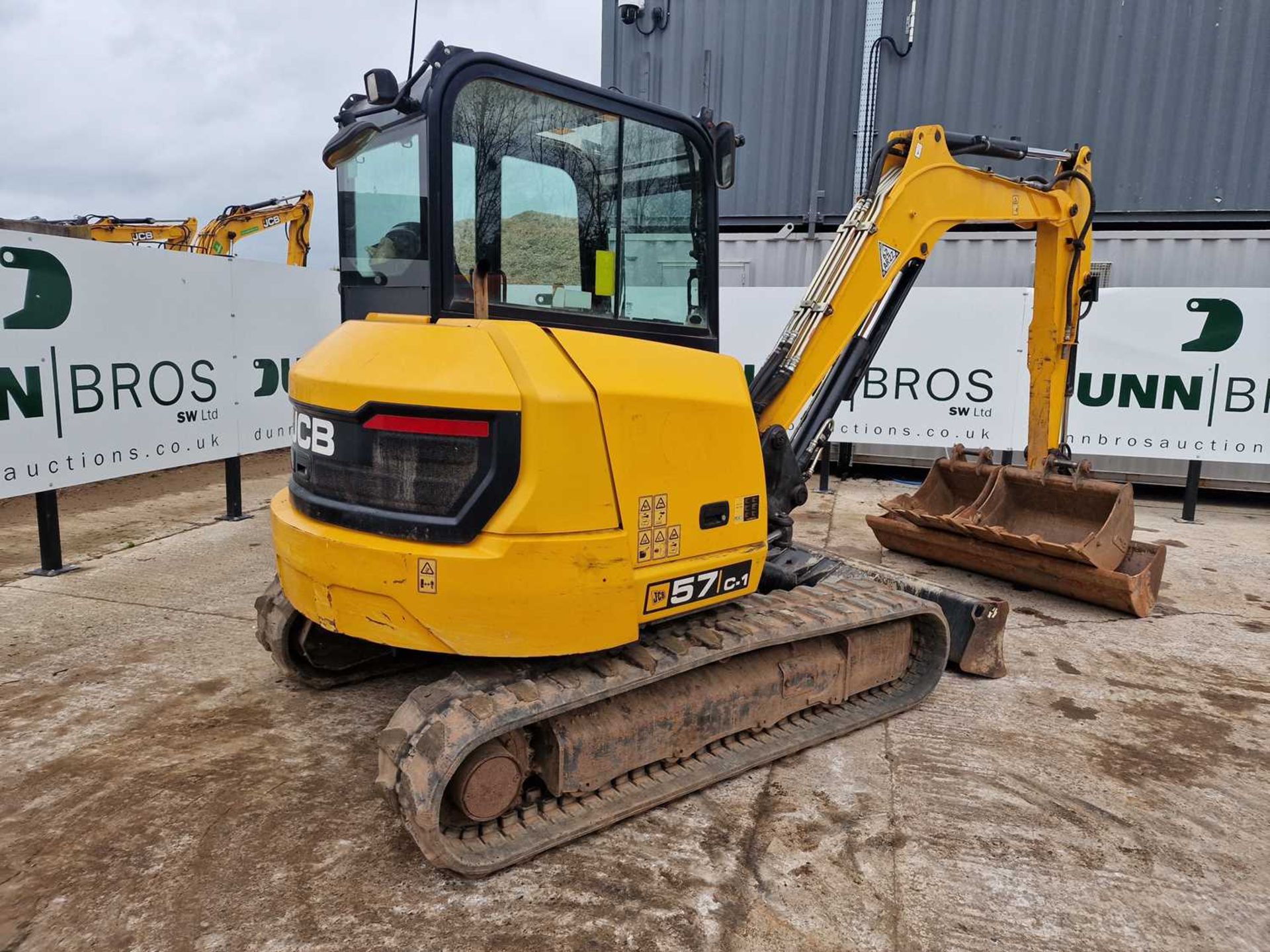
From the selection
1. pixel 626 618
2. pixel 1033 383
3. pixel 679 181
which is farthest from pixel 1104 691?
pixel 679 181

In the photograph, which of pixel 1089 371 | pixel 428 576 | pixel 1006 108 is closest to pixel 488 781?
pixel 428 576

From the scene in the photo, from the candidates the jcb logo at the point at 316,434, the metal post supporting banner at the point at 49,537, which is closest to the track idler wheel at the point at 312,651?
the jcb logo at the point at 316,434

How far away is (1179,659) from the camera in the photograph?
4734 millimetres

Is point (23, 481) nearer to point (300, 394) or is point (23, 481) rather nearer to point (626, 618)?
point (300, 394)

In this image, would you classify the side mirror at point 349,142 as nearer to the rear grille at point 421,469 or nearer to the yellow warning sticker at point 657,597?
the rear grille at point 421,469

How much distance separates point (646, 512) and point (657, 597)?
33 centimetres

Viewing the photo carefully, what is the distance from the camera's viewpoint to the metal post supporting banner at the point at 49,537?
5.75 m

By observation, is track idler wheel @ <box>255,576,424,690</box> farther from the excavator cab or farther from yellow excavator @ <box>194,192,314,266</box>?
yellow excavator @ <box>194,192,314,266</box>

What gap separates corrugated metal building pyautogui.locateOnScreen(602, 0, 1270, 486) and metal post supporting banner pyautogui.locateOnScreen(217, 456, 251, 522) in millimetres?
6108

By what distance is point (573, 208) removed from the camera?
123 inches

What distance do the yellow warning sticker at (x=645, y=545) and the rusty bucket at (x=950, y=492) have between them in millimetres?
3784

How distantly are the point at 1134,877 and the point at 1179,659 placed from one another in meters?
2.41

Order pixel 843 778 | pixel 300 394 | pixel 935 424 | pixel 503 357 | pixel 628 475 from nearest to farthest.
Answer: pixel 503 357 → pixel 628 475 → pixel 300 394 → pixel 843 778 → pixel 935 424

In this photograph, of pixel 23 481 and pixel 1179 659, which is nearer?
pixel 1179 659
